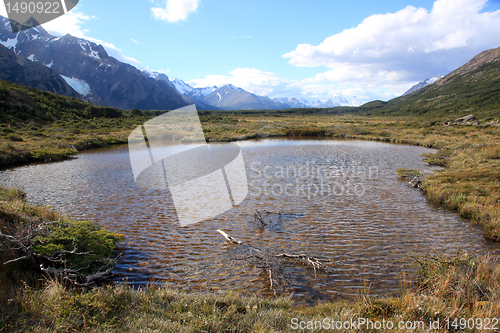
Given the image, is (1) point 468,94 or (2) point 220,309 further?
(1) point 468,94

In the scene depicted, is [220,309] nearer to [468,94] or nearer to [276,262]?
[276,262]

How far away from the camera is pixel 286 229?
31.7ft

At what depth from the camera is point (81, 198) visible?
13.4 m

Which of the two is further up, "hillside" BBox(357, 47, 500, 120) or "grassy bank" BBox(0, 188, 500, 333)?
"hillside" BBox(357, 47, 500, 120)

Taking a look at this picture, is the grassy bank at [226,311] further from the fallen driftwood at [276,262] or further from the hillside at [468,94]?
the hillside at [468,94]

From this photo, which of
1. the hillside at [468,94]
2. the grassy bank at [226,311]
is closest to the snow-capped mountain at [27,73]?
the grassy bank at [226,311]

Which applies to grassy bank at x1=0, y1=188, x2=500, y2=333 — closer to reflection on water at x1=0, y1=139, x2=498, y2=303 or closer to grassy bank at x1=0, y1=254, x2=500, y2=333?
grassy bank at x1=0, y1=254, x2=500, y2=333

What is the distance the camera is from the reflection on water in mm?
6578

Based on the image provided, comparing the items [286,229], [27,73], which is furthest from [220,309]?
[27,73]

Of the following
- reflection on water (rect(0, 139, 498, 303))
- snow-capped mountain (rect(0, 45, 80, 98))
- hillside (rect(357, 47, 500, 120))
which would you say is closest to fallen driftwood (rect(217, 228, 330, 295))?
reflection on water (rect(0, 139, 498, 303))

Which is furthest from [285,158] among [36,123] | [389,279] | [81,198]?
[36,123]

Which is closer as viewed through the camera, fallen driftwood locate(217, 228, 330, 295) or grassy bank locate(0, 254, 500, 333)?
grassy bank locate(0, 254, 500, 333)

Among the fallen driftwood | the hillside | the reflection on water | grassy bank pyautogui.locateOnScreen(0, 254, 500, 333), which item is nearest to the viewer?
grassy bank pyautogui.locateOnScreen(0, 254, 500, 333)

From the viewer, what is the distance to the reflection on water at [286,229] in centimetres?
658
